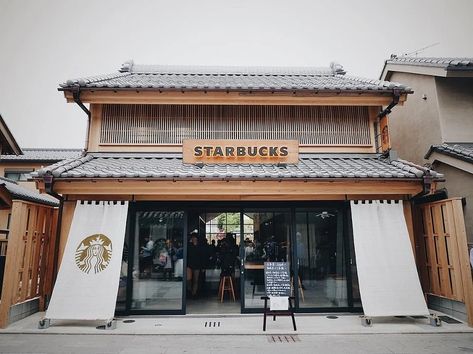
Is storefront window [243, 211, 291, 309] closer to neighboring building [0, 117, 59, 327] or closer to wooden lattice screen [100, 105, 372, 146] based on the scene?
wooden lattice screen [100, 105, 372, 146]

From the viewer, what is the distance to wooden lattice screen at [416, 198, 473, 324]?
702cm

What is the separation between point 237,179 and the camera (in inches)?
284

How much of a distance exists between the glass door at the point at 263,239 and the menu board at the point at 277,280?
1.29m

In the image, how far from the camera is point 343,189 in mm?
7605

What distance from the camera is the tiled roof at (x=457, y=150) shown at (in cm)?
837

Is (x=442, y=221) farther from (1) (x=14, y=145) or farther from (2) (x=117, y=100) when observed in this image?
(1) (x=14, y=145)

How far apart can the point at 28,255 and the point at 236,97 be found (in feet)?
21.1

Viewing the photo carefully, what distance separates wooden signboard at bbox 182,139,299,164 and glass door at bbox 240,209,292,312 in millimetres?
1378

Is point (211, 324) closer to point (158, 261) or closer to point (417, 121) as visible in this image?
point (158, 261)

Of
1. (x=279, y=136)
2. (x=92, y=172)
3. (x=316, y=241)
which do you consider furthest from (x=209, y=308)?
(x=279, y=136)

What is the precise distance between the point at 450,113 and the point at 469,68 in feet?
4.40

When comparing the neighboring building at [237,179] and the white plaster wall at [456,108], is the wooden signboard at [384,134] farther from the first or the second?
the white plaster wall at [456,108]

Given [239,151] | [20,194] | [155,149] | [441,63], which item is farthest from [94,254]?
[441,63]

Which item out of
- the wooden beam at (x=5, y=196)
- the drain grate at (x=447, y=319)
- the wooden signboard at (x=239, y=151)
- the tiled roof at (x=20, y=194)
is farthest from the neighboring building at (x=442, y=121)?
the wooden beam at (x=5, y=196)
